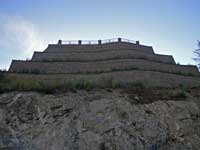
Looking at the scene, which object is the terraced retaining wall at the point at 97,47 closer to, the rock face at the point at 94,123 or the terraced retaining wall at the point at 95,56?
the terraced retaining wall at the point at 95,56

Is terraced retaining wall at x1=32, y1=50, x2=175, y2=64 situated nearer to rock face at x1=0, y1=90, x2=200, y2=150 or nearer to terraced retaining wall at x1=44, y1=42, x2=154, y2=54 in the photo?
terraced retaining wall at x1=44, y1=42, x2=154, y2=54

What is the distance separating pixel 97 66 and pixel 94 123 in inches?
535

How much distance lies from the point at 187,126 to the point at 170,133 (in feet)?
2.67

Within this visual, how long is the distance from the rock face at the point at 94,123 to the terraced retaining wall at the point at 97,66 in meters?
10.5

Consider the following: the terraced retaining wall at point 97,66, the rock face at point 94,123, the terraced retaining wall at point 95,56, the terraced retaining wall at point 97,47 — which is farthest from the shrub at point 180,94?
the terraced retaining wall at point 97,47

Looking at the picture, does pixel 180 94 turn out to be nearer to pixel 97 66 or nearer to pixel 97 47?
pixel 97 66

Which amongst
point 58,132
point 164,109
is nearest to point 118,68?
point 164,109

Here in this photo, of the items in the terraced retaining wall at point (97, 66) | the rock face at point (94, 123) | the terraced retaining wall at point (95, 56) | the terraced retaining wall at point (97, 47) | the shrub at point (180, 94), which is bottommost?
the rock face at point (94, 123)

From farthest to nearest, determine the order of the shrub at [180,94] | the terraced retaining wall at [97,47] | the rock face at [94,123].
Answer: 1. the terraced retaining wall at [97,47]
2. the shrub at [180,94]
3. the rock face at [94,123]

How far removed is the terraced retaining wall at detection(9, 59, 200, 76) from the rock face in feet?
→ 34.3

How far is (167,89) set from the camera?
11836 millimetres

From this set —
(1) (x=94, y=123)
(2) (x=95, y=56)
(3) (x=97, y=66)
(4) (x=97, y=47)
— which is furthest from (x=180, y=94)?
(4) (x=97, y=47)

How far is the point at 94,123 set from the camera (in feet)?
29.6

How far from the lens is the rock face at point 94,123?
853cm
